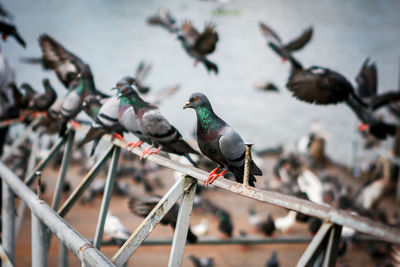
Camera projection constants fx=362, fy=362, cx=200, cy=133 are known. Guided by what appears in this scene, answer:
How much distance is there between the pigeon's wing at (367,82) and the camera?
133 inches

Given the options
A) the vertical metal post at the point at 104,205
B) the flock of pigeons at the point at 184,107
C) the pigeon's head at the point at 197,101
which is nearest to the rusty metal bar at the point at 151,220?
the flock of pigeons at the point at 184,107

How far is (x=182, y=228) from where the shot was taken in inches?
63.8

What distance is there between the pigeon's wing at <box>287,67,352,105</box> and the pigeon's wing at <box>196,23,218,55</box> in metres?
0.92

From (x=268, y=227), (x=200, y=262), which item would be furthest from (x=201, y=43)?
(x=268, y=227)

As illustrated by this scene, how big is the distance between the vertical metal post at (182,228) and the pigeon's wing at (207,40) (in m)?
1.98

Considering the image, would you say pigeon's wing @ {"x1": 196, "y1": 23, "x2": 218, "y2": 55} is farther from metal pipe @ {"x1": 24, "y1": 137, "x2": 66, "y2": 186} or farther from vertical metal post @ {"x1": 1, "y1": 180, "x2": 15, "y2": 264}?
vertical metal post @ {"x1": 1, "y1": 180, "x2": 15, "y2": 264}

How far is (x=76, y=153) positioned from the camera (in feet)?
32.3

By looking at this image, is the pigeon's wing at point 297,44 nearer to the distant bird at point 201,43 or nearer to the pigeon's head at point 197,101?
the distant bird at point 201,43

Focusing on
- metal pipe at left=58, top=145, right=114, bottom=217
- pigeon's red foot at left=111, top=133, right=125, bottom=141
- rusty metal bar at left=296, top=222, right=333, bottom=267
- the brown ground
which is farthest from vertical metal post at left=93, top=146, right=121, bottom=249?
the brown ground

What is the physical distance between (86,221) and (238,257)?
2.57m

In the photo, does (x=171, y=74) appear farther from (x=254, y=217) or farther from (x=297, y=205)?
(x=297, y=205)

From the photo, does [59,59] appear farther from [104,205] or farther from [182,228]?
[182,228]

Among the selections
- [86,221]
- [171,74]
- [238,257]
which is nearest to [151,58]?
[171,74]

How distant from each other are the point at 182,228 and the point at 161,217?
0.11 meters
